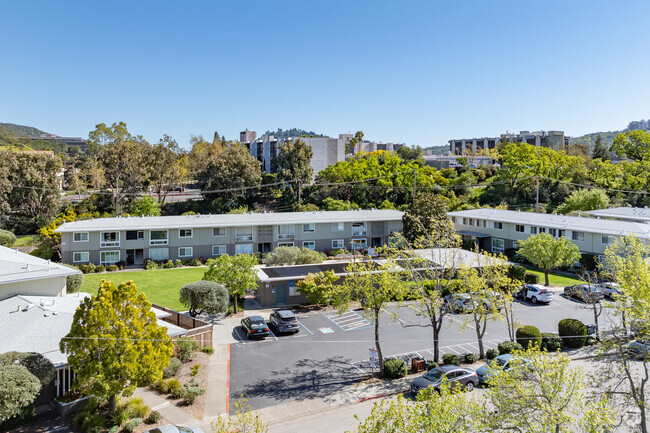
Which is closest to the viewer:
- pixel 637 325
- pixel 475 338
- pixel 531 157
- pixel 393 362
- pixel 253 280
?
pixel 637 325

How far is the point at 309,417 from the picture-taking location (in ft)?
61.7

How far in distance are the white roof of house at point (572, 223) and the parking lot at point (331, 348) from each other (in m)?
12.5

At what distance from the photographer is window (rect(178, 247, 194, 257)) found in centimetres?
4941

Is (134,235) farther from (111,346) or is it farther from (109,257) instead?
(111,346)

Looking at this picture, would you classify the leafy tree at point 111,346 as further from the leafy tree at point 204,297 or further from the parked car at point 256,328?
the leafy tree at point 204,297

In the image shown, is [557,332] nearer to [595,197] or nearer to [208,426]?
[208,426]

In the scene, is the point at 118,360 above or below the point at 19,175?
below

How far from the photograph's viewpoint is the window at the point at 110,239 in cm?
4675

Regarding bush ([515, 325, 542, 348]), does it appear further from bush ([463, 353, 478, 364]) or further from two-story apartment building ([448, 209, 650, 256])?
two-story apartment building ([448, 209, 650, 256])

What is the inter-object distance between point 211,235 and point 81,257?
1289 centimetres

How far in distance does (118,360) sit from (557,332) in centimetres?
2571

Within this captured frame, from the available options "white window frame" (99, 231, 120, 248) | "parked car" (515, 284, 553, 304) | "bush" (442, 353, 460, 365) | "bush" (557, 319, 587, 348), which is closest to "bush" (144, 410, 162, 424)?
"bush" (442, 353, 460, 365)

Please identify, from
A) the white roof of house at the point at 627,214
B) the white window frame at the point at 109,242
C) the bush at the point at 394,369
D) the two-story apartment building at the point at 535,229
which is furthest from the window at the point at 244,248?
the white roof of house at the point at 627,214

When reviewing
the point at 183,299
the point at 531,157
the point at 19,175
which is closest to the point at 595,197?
the point at 531,157
